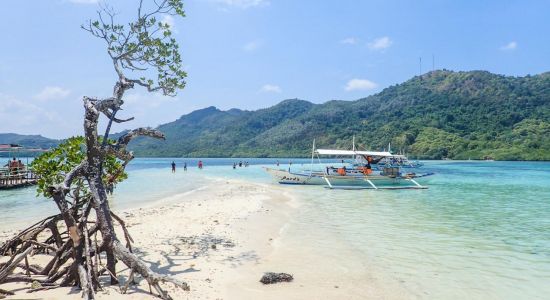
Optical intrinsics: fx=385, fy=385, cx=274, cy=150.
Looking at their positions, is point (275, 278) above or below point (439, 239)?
above

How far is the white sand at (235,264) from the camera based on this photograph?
8.44 metres

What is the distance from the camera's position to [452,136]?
536 feet

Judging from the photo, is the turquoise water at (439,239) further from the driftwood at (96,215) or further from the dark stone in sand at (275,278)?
the driftwood at (96,215)

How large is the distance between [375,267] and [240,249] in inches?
174

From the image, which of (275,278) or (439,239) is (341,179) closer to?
(439,239)

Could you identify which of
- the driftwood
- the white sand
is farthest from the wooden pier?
the driftwood

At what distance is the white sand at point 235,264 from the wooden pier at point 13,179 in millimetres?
29179

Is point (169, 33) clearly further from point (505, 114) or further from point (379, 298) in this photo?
point (505, 114)

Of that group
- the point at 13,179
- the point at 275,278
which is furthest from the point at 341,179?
the point at 13,179

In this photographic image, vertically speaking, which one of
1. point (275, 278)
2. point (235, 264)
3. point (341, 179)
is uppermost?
point (341, 179)

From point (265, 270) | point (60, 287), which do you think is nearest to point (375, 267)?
point (265, 270)

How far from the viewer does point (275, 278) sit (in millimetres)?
9336

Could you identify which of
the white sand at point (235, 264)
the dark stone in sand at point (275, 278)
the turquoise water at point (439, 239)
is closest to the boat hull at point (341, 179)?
the turquoise water at point (439, 239)

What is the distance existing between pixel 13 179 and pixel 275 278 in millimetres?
41969
